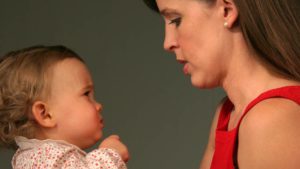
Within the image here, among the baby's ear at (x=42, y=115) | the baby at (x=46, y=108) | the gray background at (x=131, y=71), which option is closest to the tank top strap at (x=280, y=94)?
the baby at (x=46, y=108)

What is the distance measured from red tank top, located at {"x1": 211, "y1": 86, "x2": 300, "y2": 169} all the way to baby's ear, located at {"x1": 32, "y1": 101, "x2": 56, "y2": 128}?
0.39 metres

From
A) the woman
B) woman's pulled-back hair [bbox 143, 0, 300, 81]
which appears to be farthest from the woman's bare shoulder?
woman's pulled-back hair [bbox 143, 0, 300, 81]

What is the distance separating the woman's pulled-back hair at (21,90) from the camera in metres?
1.40

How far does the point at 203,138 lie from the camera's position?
7.99ft

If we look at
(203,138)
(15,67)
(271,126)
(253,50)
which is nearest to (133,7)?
(203,138)

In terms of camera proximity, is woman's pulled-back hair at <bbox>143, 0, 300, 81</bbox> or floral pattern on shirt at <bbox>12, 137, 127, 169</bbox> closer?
woman's pulled-back hair at <bbox>143, 0, 300, 81</bbox>

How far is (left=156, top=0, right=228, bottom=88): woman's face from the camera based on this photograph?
1259 mm

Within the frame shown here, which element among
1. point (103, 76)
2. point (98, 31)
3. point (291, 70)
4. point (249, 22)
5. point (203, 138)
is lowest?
point (203, 138)

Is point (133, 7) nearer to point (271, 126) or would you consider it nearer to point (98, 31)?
point (98, 31)

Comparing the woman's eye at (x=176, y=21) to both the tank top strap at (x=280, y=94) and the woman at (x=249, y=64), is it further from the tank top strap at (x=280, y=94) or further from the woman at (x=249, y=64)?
the tank top strap at (x=280, y=94)

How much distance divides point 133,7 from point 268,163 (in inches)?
59.5

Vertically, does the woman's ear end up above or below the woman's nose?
above

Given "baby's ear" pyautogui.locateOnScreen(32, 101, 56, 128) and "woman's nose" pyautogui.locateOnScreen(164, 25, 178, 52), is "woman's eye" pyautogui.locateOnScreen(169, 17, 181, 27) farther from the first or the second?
"baby's ear" pyautogui.locateOnScreen(32, 101, 56, 128)

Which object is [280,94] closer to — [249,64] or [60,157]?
[249,64]
